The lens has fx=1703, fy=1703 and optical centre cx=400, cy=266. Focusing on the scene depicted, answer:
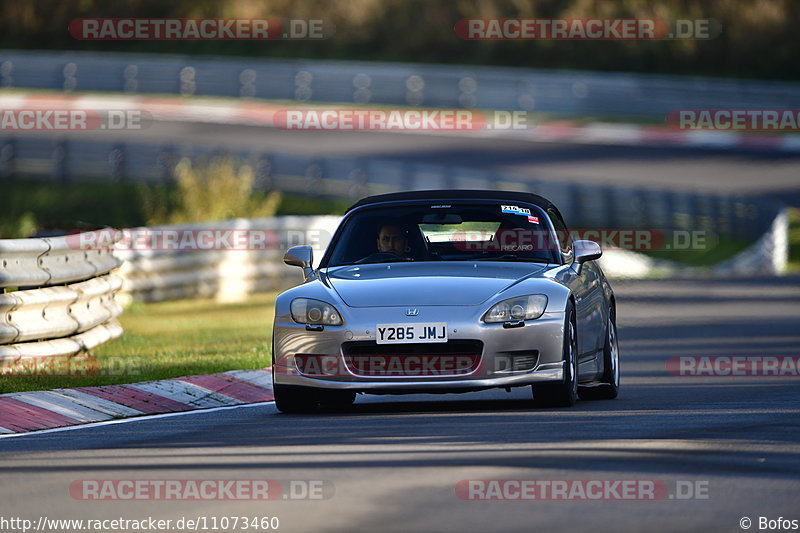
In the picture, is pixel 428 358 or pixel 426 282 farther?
pixel 426 282

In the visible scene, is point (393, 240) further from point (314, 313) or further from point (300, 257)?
point (314, 313)

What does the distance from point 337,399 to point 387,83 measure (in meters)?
36.0

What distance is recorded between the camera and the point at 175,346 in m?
15.5

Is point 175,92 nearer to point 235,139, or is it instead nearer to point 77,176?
point 235,139

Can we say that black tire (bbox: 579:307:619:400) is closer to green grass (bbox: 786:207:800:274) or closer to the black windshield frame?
the black windshield frame

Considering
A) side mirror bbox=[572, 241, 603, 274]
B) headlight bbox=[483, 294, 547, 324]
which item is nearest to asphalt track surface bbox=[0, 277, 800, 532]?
headlight bbox=[483, 294, 547, 324]

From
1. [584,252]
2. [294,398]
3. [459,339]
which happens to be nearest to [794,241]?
[584,252]

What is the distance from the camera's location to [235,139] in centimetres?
4172

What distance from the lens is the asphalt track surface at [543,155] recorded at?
1469 inches

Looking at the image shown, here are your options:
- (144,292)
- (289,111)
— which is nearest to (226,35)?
(289,111)

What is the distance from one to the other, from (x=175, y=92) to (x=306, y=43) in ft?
21.5

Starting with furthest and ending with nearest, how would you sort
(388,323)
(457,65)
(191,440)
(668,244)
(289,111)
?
1. (457,65)
2. (289,111)
3. (668,244)
4. (388,323)
5. (191,440)

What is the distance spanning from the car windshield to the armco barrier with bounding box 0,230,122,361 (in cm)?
232

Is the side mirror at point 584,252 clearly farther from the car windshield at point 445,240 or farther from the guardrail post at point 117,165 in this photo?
the guardrail post at point 117,165
